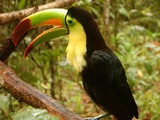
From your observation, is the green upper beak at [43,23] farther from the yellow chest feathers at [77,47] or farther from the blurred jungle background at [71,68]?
the blurred jungle background at [71,68]

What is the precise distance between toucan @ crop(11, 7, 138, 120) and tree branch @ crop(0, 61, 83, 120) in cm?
31

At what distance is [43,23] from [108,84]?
1.85 ft

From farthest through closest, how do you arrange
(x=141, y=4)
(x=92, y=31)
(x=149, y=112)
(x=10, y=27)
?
(x=141, y=4) < (x=149, y=112) < (x=10, y=27) < (x=92, y=31)

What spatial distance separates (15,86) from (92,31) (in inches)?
24.7

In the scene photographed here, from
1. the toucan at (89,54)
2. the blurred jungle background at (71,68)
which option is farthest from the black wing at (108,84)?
the blurred jungle background at (71,68)

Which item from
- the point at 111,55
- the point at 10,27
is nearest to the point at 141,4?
the point at 10,27

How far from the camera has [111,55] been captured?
2158mm

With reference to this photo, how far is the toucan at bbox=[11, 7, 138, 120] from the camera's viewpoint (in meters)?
2.06

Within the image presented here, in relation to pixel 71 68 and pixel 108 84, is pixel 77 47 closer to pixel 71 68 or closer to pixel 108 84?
pixel 108 84

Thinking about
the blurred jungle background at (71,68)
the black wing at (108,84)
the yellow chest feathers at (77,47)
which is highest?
the yellow chest feathers at (77,47)

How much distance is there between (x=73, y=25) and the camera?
2.12 metres

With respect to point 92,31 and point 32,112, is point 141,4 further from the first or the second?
point 32,112

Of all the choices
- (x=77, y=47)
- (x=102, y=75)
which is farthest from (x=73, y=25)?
(x=102, y=75)

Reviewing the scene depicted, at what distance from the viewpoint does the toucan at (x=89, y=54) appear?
2.06 metres
